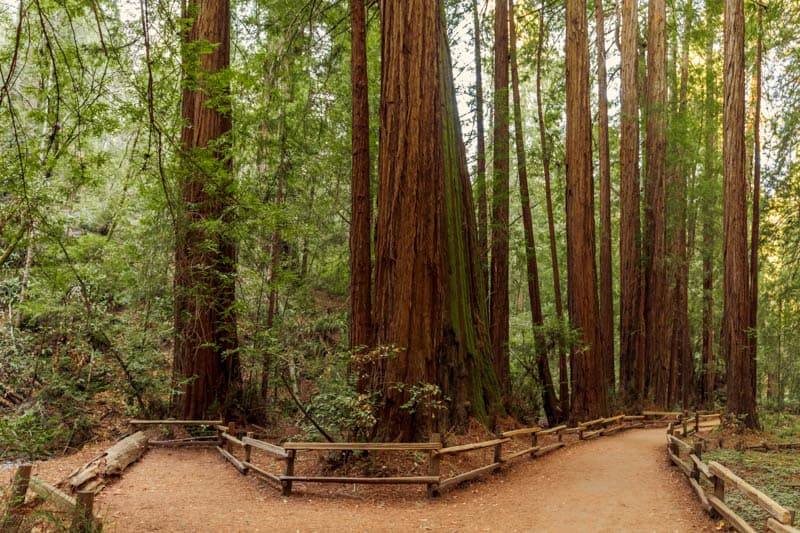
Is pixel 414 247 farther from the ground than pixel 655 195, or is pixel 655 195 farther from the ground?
pixel 655 195

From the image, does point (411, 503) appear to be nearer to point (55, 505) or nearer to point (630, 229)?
point (55, 505)

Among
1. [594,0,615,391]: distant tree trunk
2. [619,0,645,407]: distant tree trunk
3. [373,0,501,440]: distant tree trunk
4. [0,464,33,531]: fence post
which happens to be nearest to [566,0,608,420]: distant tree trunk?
[594,0,615,391]: distant tree trunk

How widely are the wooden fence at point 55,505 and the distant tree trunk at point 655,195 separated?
18.3m

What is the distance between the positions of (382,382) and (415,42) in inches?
218

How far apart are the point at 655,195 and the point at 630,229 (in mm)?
1893

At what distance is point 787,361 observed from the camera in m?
25.5

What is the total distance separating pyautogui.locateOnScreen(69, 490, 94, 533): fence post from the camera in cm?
497

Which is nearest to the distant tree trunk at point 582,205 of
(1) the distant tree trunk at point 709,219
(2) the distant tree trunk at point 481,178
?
(2) the distant tree trunk at point 481,178

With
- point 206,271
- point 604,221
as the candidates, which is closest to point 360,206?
point 206,271

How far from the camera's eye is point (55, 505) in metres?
5.57

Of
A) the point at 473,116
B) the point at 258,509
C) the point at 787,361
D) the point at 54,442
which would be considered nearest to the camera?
the point at 258,509

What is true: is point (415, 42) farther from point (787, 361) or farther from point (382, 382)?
point (787, 361)

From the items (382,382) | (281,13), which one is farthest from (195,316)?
(281,13)

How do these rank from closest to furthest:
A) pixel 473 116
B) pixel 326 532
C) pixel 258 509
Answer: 1. pixel 326 532
2. pixel 258 509
3. pixel 473 116
